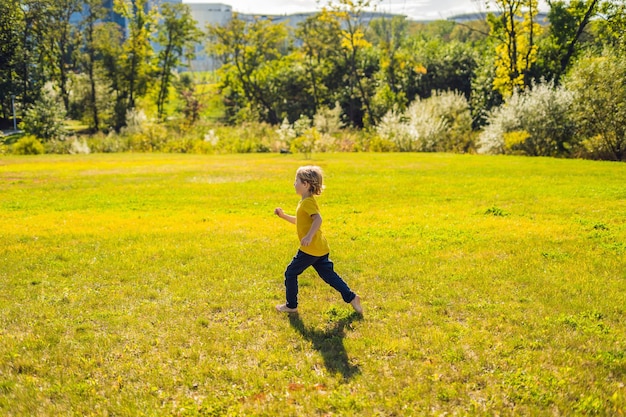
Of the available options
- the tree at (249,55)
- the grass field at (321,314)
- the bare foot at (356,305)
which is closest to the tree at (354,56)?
the tree at (249,55)

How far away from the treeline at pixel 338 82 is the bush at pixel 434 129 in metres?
0.10

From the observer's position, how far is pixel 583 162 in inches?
875

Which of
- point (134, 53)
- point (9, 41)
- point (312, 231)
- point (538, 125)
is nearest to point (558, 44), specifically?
point (538, 125)

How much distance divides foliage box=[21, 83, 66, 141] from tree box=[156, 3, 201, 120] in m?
15.6

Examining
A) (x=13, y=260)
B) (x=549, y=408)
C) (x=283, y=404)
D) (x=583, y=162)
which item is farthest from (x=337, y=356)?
(x=583, y=162)

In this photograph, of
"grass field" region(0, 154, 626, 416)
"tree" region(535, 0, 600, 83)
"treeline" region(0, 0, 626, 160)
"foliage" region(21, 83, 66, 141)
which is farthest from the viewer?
"tree" region(535, 0, 600, 83)

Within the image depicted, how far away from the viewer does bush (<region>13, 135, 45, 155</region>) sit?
33969 millimetres

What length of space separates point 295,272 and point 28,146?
3587 centimetres

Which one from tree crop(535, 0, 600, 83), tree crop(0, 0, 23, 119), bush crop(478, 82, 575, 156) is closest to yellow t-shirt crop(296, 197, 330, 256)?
tree crop(0, 0, 23, 119)

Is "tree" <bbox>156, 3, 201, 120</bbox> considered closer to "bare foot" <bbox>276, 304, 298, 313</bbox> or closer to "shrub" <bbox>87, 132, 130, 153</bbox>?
"shrub" <bbox>87, 132, 130, 153</bbox>

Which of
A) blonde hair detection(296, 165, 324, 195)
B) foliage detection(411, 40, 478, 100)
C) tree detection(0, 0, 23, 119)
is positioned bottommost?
blonde hair detection(296, 165, 324, 195)

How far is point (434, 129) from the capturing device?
32.1 meters

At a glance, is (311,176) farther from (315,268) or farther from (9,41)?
(9,41)

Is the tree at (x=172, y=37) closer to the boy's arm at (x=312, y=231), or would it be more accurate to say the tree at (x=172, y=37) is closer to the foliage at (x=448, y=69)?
the foliage at (x=448, y=69)
